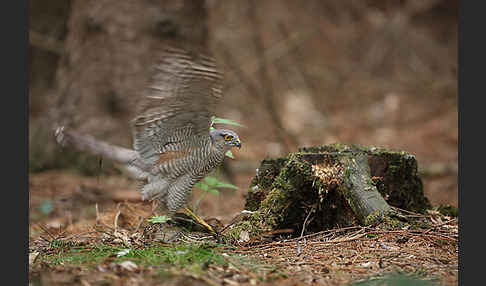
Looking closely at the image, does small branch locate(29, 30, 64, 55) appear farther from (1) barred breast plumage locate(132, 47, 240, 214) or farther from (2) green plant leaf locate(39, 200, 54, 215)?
(1) barred breast plumage locate(132, 47, 240, 214)

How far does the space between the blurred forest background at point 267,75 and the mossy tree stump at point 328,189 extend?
681 millimetres

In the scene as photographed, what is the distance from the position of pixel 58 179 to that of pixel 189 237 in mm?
4622

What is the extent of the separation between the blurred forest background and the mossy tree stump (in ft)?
2.23

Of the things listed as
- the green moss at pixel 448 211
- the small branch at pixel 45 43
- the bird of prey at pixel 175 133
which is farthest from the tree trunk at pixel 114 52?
the green moss at pixel 448 211

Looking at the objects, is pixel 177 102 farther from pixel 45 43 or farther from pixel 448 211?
pixel 45 43

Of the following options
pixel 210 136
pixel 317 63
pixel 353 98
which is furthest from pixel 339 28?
pixel 210 136

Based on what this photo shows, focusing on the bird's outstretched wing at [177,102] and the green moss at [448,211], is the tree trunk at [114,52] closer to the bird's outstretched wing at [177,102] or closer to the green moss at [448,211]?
the bird's outstretched wing at [177,102]

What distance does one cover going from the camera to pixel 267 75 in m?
8.88

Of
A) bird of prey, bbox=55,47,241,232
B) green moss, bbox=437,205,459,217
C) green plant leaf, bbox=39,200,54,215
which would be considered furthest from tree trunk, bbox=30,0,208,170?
green moss, bbox=437,205,459,217

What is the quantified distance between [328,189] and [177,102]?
4.70ft

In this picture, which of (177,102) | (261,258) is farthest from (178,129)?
(261,258)

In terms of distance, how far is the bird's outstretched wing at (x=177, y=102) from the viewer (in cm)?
324

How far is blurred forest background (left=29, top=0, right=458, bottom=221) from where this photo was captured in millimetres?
7262

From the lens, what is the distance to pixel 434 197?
285 inches
